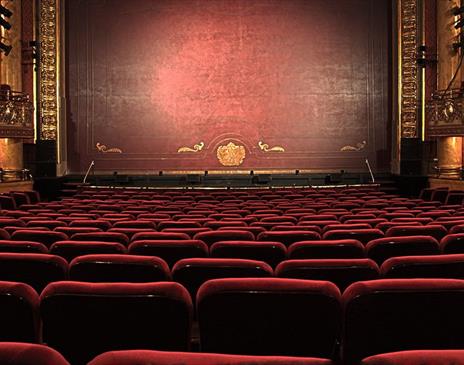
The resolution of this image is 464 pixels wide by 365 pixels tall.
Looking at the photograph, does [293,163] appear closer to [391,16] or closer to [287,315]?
[391,16]

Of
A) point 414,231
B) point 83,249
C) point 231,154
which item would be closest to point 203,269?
point 83,249

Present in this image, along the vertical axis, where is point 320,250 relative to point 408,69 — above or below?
below

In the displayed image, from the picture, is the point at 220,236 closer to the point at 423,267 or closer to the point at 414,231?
the point at 414,231

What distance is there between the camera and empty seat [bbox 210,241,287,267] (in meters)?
2.65

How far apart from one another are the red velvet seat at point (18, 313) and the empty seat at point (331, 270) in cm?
85

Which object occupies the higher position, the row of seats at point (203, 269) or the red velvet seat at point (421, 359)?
the red velvet seat at point (421, 359)

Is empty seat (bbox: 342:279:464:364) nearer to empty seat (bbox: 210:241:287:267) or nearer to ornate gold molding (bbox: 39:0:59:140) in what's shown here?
empty seat (bbox: 210:241:287:267)

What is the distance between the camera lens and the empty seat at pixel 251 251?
104 inches

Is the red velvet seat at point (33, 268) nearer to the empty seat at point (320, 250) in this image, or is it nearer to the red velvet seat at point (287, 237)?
the empty seat at point (320, 250)

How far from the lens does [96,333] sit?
145cm

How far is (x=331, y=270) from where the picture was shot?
2020mm

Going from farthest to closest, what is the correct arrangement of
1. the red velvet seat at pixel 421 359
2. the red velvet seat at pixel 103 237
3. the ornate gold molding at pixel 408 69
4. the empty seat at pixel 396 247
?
the ornate gold molding at pixel 408 69, the red velvet seat at pixel 103 237, the empty seat at pixel 396 247, the red velvet seat at pixel 421 359

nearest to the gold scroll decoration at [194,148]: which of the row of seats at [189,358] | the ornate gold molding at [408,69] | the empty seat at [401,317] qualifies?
the ornate gold molding at [408,69]

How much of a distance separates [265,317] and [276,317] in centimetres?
3
